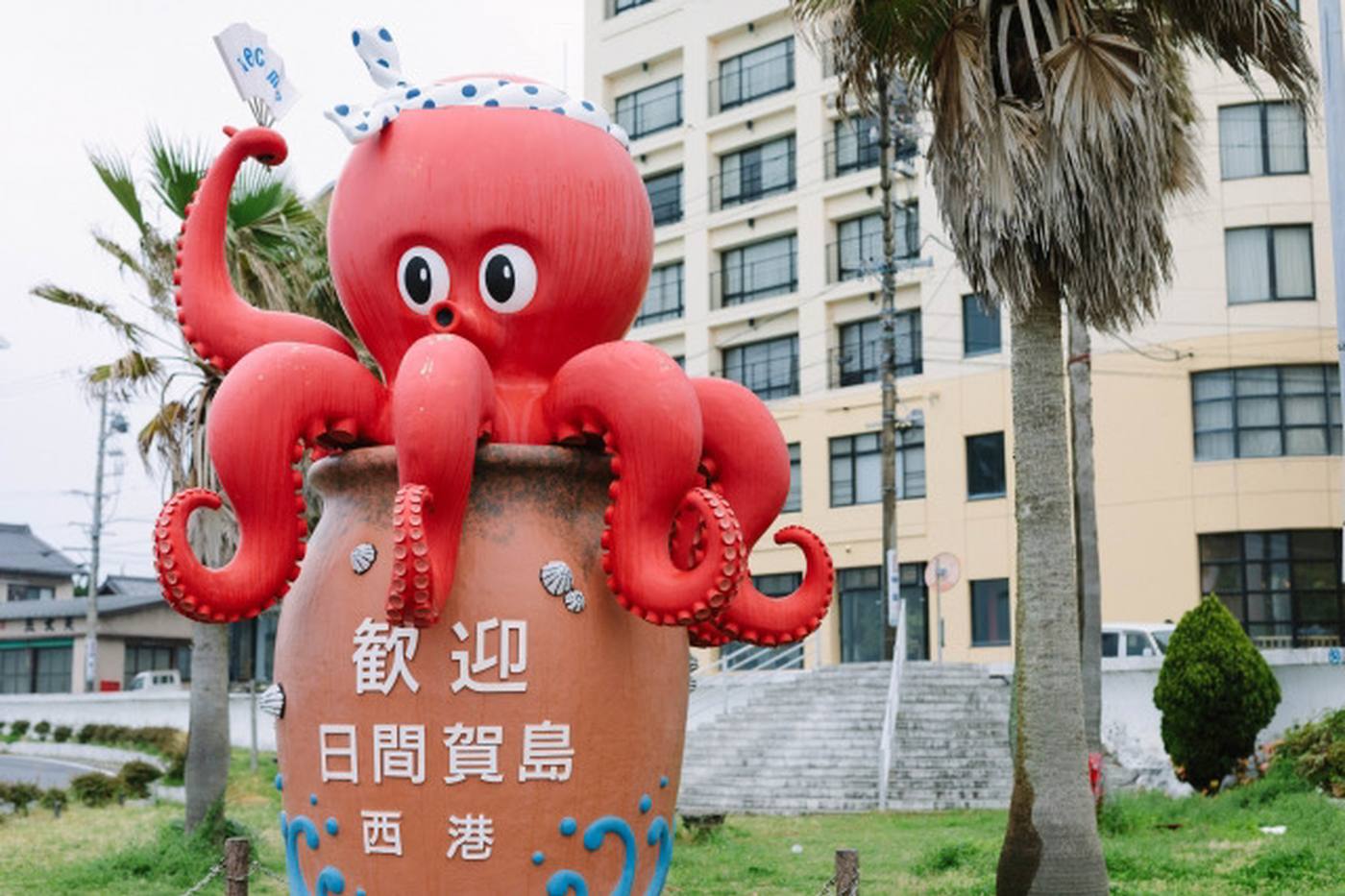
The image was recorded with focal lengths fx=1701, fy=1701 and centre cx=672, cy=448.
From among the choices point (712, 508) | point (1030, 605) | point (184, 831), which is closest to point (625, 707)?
point (712, 508)

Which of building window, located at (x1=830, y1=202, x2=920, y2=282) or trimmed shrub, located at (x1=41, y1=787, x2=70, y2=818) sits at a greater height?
building window, located at (x1=830, y1=202, x2=920, y2=282)

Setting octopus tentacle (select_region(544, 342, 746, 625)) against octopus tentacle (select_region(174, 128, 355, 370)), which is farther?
octopus tentacle (select_region(174, 128, 355, 370))

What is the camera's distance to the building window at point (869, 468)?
3719cm

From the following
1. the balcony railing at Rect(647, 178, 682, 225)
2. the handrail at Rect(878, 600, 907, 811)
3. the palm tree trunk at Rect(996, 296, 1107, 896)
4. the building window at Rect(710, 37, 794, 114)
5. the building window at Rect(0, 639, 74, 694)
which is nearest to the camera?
the palm tree trunk at Rect(996, 296, 1107, 896)

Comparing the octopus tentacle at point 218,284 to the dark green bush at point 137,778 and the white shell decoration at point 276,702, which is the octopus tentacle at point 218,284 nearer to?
the white shell decoration at point 276,702

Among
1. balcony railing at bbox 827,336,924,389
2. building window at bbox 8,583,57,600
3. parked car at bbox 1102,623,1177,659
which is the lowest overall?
parked car at bbox 1102,623,1177,659

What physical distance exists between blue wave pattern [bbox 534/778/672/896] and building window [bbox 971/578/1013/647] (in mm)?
28143

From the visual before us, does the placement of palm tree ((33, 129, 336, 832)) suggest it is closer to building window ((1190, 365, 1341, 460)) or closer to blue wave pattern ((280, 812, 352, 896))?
blue wave pattern ((280, 812, 352, 896))

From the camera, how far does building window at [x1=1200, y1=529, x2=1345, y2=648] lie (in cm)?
3134

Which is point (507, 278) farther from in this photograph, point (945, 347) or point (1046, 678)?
point (945, 347)

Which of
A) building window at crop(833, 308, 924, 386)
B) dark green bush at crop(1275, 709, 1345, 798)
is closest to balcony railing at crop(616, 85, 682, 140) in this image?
building window at crop(833, 308, 924, 386)

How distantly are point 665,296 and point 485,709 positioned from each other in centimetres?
3703

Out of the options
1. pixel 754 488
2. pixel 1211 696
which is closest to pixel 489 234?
pixel 754 488

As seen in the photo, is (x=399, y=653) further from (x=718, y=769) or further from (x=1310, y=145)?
(x=1310, y=145)
